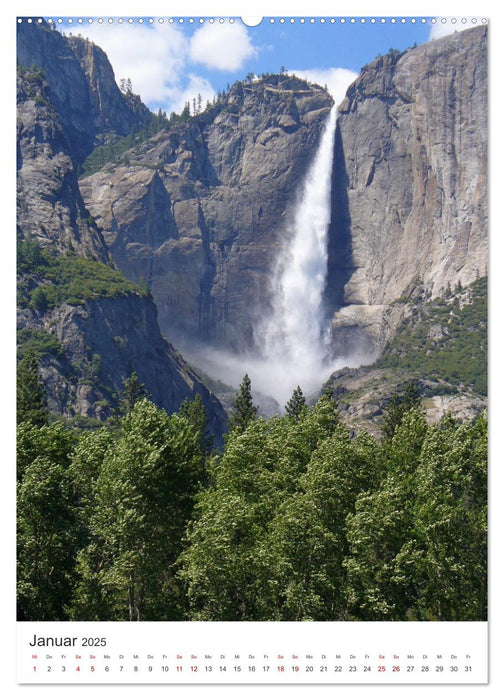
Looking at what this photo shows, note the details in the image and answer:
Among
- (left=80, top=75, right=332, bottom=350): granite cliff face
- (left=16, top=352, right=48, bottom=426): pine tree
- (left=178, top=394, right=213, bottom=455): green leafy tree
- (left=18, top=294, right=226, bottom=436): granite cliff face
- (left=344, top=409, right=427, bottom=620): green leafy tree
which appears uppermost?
(left=80, top=75, right=332, bottom=350): granite cliff face

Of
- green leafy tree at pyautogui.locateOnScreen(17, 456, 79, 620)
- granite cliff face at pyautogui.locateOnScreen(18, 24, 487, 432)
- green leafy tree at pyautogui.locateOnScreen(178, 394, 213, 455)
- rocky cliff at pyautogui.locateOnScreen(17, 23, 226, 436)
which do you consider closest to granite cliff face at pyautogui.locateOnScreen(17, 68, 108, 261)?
rocky cliff at pyautogui.locateOnScreen(17, 23, 226, 436)

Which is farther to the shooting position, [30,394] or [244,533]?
[30,394]

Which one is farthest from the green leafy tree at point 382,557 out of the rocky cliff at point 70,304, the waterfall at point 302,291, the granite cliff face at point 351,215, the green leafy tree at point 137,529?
the waterfall at point 302,291

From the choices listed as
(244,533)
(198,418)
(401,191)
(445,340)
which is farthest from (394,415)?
(401,191)

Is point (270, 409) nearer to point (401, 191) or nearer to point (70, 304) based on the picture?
point (70, 304)

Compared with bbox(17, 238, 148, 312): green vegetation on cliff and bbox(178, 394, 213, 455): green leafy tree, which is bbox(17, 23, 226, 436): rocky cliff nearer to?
bbox(17, 238, 148, 312): green vegetation on cliff
